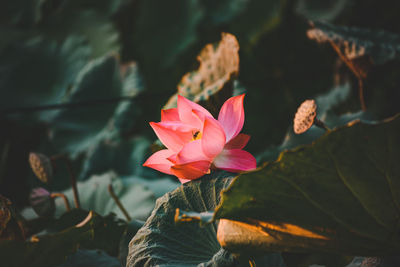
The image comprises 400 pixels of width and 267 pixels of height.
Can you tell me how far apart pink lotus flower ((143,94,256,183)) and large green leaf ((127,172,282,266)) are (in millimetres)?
21

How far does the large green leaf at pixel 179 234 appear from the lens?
A: 16.3 inches

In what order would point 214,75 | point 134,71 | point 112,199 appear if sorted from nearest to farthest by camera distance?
point 214,75
point 112,199
point 134,71

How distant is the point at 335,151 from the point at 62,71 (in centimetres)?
123

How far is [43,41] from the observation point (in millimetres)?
1377

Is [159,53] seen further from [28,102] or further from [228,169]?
[228,169]

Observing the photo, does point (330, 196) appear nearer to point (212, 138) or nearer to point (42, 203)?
point (212, 138)

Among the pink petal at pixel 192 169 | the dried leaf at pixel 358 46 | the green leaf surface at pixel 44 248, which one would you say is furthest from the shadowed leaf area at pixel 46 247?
the dried leaf at pixel 358 46

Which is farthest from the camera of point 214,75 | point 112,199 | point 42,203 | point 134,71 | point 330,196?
point 134,71

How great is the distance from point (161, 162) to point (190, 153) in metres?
0.05

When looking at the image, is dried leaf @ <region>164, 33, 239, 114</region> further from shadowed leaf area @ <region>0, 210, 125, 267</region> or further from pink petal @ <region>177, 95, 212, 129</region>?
shadowed leaf area @ <region>0, 210, 125, 267</region>

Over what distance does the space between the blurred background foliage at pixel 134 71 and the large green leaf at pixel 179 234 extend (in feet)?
1.15

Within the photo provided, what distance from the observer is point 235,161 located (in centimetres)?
41

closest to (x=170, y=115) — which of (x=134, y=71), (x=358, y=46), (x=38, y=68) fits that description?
(x=358, y=46)

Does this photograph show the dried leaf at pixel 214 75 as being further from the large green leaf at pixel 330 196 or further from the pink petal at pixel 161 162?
the large green leaf at pixel 330 196
